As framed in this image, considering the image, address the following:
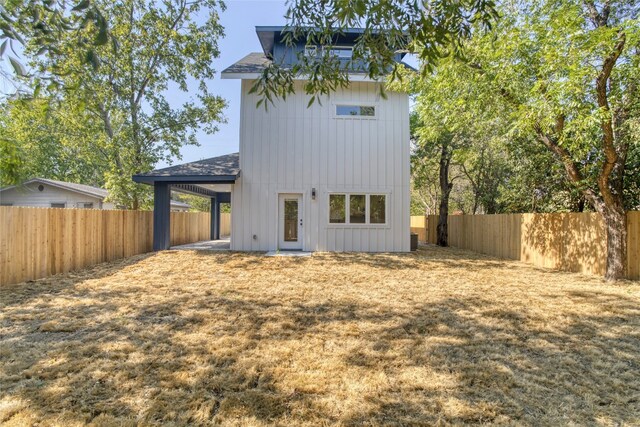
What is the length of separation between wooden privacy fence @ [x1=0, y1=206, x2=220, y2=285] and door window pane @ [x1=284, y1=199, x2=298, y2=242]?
15.4ft

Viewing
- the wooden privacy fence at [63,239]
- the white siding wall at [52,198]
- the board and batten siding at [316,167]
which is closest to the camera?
the wooden privacy fence at [63,239]

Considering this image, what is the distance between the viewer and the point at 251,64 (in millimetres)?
11562

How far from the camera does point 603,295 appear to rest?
19.4 feet

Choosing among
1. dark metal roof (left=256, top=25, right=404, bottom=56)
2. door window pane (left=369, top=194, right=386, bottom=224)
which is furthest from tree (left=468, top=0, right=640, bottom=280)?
dark metal roof (left=256, top=25, right=404, bottom=56)

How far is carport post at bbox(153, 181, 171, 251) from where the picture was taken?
1085 cm

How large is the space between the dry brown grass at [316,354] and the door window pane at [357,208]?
15.8 feet

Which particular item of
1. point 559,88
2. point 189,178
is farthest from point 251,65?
point 559,88

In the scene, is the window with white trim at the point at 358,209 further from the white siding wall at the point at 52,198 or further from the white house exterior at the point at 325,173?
the white siding wall at the point at 52,198

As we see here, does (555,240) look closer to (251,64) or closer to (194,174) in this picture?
(194,174)

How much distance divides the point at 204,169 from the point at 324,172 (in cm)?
389

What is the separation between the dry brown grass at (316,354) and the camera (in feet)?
8.11

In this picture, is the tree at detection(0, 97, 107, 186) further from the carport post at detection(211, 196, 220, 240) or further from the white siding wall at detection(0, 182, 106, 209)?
the carport post at detection(211, 196, 220, 240)

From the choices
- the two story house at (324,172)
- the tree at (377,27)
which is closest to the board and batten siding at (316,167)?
the two story house at (324,172)

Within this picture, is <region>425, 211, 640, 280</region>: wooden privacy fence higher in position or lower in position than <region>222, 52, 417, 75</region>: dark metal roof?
lower
